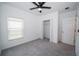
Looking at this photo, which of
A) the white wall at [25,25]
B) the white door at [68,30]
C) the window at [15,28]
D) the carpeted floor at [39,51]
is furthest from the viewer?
the white door at [68,30]

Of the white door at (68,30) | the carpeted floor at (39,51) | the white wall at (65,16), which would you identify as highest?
the white wall at (65,16)

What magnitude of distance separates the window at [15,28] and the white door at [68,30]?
10.9 ft

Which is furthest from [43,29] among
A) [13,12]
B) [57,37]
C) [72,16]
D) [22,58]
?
[22,58]

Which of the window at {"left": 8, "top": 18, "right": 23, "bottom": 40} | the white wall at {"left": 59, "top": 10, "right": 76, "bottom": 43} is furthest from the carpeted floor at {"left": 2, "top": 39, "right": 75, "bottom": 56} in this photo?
the white wall at {"left": 59, "top": 10, "right": 76, "bottom": 43}

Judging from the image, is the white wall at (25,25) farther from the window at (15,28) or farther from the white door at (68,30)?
the white door at (68,30)

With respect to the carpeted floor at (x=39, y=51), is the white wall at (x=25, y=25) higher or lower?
higher

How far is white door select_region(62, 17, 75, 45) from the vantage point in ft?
11.7

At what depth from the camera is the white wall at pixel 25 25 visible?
9.22 ft

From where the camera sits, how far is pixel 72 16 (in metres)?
3.60

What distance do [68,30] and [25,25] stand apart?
3.29 metres

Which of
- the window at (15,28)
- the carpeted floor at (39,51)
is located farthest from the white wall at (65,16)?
the window at (15,28)

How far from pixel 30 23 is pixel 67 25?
296cm

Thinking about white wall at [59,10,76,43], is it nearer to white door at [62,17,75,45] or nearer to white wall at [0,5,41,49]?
white door at [62,17,75,45]

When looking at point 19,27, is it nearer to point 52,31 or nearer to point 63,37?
point 52,31
